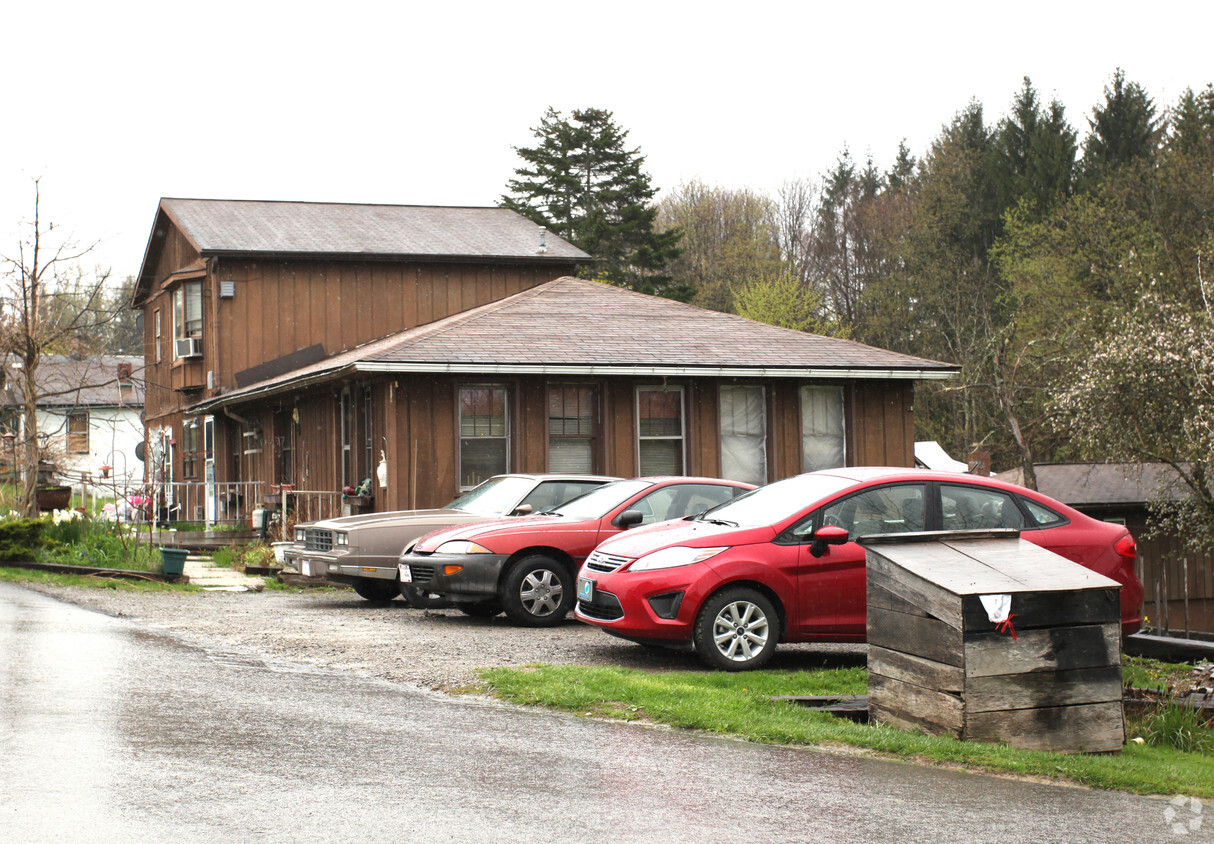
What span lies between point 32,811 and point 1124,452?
2378cm

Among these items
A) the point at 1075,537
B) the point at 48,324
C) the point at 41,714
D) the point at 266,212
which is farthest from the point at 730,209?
the point at 41,714

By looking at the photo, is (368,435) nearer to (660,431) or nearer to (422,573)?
(660,431)

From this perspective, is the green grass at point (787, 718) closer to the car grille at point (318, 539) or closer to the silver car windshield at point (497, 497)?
the silver car windshield at point (497, 497)

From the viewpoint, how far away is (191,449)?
3052 centimetres

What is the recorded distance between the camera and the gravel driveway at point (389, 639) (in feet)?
33.7

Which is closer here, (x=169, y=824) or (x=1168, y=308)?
(x=169, y=824)

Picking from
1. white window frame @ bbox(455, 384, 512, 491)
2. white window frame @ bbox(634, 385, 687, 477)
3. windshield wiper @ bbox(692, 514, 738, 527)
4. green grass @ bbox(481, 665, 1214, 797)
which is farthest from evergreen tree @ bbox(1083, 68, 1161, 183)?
green grass @ bbox(481, 665, 1214, 797)

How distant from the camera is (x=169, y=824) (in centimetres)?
524

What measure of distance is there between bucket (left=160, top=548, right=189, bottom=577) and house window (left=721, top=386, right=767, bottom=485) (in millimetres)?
8508

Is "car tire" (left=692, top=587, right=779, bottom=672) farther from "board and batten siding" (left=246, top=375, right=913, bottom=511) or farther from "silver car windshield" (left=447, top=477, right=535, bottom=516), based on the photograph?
"board and batten siding" (left=246, top=375, right=913, bottom=511)

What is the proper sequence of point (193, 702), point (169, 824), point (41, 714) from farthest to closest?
1. point (193, 702)
2. point (41, 714)
3. point (169, 824)

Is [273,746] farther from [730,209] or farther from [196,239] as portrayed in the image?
[730,209]

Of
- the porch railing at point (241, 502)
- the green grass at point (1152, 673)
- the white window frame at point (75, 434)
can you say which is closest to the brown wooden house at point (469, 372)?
the porch railing at point (241, 502)

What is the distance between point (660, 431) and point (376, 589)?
6.62 meters
